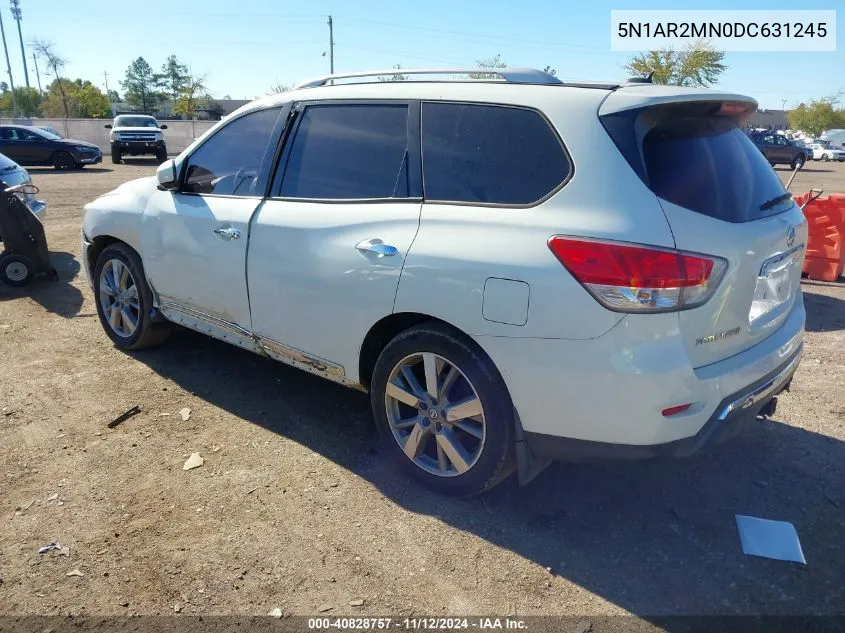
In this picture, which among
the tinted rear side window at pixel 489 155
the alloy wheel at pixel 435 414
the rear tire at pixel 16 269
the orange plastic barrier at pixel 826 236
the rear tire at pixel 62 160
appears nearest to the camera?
the tinted rear side window at pixel 489 155

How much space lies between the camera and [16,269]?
684 centimetres

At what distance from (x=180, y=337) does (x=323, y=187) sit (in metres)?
2.45

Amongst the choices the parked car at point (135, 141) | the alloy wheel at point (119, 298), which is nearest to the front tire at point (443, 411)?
the alloy wheel at point (119, 298)

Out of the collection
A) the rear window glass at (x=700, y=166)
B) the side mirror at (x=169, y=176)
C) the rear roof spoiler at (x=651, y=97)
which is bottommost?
the side mirror at (x=169, y=176)

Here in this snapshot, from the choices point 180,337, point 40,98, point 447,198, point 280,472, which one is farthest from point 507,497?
point 40,98

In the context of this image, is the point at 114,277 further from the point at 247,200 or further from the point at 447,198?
the point at 447,198

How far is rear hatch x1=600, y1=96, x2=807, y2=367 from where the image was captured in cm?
247

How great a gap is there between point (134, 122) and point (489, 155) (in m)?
28.4

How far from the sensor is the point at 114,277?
4.85 metres

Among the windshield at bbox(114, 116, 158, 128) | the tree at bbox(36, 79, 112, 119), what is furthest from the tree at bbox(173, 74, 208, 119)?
the windshield at bbox(114, 116, 158, 128)

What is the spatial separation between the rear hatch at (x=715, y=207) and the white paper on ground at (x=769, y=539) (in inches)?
34.2

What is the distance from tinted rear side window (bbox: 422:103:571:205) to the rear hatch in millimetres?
282

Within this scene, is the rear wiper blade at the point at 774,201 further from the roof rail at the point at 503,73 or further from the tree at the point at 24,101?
the tree at the point at 24,101

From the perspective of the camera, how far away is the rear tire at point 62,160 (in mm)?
23156
